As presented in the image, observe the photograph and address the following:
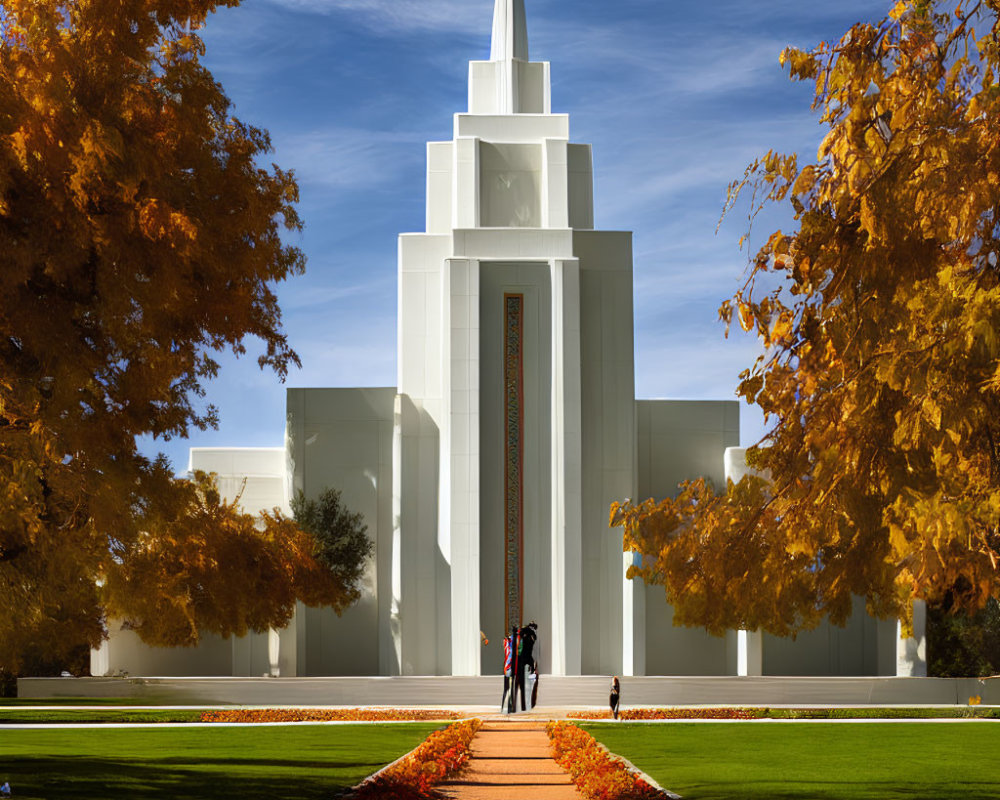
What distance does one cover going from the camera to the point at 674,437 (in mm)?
37656

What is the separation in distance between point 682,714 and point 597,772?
12.6 m

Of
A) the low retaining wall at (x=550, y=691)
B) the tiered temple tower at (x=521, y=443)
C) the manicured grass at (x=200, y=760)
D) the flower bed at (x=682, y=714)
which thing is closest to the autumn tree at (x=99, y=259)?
the manicured grass at (x=200, y=760)

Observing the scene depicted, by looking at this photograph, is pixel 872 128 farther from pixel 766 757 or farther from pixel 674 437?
pixel 674 437

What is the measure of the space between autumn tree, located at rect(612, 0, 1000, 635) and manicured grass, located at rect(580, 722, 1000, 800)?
3870 millimetres

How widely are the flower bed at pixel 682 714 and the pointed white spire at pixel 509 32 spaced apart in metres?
21.7

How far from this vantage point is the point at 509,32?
40.5m

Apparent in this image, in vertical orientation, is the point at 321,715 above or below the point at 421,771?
below

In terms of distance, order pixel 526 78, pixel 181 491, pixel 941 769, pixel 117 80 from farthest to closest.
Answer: pixel 526 78 → pixel 941 769 → pixel 181 491 → pixel 117 80

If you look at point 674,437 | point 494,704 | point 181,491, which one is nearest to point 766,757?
point 181,491

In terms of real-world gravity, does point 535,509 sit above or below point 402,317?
below

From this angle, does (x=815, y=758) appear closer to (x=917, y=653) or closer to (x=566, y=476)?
(x=566, y=476)

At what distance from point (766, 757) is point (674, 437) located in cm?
2198

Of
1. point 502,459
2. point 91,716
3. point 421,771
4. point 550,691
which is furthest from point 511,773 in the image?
point 502,459

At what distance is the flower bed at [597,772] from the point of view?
11.2 m
